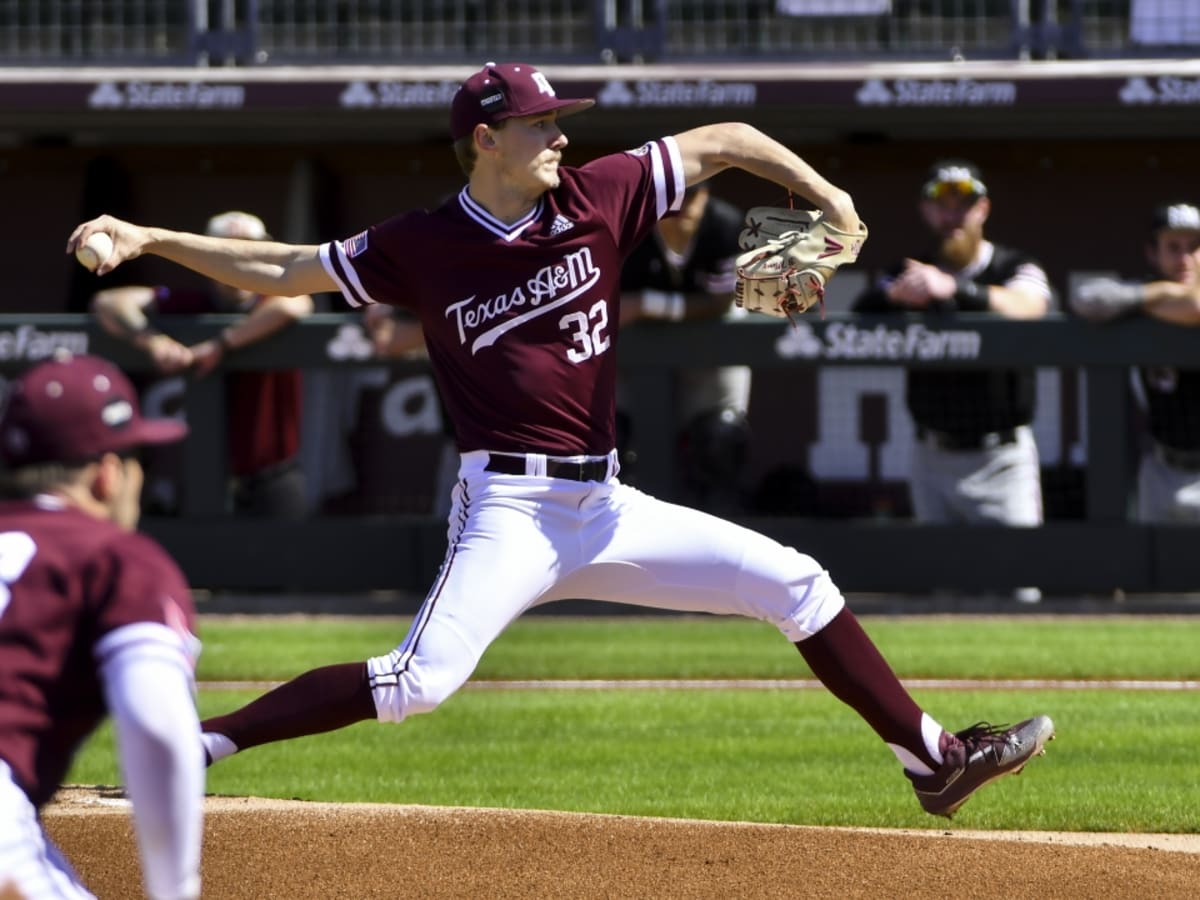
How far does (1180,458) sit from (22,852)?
839cm

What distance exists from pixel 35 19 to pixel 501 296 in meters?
10.0

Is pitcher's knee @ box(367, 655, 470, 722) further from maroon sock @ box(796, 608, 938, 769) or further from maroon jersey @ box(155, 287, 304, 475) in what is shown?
maroon jersey @ box(155, 287, 304, 475)

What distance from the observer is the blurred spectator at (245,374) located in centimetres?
1077

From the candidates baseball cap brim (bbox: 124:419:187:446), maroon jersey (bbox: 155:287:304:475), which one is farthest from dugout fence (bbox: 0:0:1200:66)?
baseball cap brim (bbox: 124:419:187:446)

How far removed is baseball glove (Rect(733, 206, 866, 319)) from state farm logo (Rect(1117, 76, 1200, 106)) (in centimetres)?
815

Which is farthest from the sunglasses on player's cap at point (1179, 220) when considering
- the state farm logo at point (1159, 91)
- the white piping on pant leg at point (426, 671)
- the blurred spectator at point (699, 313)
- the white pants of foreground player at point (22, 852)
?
the white pants of foreground player at point (22, 852)

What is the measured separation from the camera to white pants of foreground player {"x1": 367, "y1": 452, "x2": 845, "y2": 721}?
182 inches

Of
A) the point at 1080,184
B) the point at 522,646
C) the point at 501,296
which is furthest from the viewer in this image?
the point at 1080,184

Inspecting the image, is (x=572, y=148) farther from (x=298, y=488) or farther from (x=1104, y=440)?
(x=1104, y=440)

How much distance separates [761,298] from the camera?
5.04 m

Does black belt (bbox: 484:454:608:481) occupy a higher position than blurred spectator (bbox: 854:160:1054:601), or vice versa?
black belt (bbox: 484:454:608:481)

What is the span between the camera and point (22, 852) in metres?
2.97

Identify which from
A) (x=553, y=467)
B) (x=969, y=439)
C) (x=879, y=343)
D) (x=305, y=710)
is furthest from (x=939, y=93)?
(x=305, y=710)

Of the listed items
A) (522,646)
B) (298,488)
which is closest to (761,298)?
(522,646)
